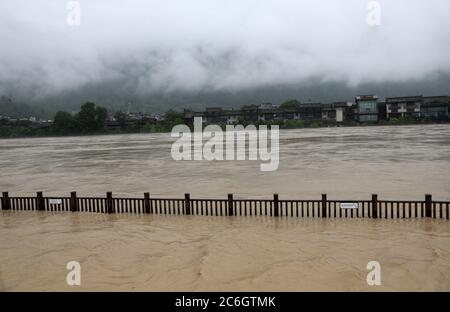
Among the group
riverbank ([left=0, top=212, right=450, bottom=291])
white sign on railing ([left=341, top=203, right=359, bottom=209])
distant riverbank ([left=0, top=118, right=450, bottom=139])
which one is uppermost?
distant riverbank ([left=0, top=118, right=450, bottom=139])

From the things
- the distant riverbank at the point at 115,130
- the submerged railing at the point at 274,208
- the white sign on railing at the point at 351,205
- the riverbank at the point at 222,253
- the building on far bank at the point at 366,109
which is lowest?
the riverbank at the point at 222,253

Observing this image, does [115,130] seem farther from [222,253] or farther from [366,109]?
[222,253]

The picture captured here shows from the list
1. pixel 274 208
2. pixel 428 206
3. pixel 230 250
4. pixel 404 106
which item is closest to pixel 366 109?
pixel 404 106

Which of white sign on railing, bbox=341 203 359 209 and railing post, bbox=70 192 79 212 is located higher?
white sign on railing, bbox=341 203 359 209

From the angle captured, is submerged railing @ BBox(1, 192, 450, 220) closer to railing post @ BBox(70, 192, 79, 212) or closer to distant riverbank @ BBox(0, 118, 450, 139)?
railing post @ BBox(70, 192, 79, 212)

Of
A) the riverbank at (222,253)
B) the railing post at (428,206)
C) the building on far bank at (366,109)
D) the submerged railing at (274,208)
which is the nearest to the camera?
the riverbank at (222,253)

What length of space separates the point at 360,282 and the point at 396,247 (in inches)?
117

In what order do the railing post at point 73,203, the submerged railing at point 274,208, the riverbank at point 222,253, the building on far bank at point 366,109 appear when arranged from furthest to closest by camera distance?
the building on far bank at point 366,109 < the railing post at point 73,203 < the submerged railing at point 274,208 < the riverbank at point 222,253

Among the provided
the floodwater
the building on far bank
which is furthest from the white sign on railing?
the building on far bank

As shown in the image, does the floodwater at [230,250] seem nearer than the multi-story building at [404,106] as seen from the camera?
Yes

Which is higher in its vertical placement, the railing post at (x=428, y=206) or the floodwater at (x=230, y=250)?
the railing post at (x=428, y=206)

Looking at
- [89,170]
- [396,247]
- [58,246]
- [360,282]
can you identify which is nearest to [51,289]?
[58,246]

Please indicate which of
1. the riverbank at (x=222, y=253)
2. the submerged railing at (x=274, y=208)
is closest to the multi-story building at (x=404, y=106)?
the submerged railing at (x=274, y=208)

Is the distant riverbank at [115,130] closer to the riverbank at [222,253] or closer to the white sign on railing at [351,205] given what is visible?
the white sign on railing at [351,205]
